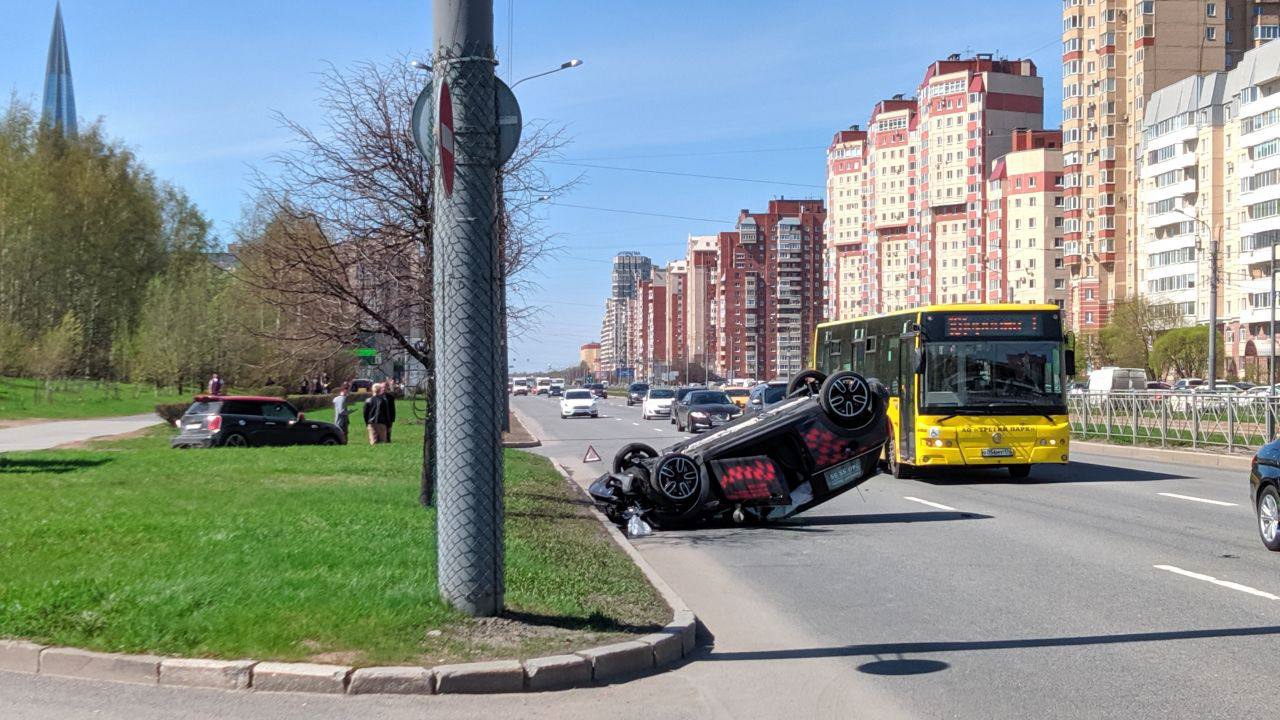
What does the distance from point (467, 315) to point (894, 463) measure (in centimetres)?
1633

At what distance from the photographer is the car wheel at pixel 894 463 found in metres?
22.6

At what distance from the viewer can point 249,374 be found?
52938mm

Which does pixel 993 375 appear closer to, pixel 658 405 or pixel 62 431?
pixel 62 431

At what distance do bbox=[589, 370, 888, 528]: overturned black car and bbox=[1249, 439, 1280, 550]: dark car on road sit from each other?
406 cm

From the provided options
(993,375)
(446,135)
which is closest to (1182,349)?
(993,375)

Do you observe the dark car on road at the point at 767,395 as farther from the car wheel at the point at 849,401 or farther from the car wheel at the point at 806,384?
the car wheel at the point at 849,401

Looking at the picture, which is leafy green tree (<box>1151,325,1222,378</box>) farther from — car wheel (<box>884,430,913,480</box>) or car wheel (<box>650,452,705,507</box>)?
car wheel (<box>650,452,705,507</box>)

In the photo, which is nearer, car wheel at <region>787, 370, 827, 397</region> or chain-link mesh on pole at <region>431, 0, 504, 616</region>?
chain-link mesh on pole at <region>431, 0, 504, 616</region>

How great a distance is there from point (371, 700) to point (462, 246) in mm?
2928

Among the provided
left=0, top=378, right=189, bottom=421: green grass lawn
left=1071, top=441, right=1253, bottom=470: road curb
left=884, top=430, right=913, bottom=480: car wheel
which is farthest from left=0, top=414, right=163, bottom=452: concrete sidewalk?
left=1071, top=441, right=1253, bottom=470: road curb

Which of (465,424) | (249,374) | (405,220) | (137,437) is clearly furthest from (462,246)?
(249,374)

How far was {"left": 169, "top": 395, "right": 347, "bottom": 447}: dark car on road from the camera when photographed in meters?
28.8

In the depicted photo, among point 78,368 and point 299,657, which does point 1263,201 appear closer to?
point 78,368

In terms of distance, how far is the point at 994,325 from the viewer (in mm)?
20938
